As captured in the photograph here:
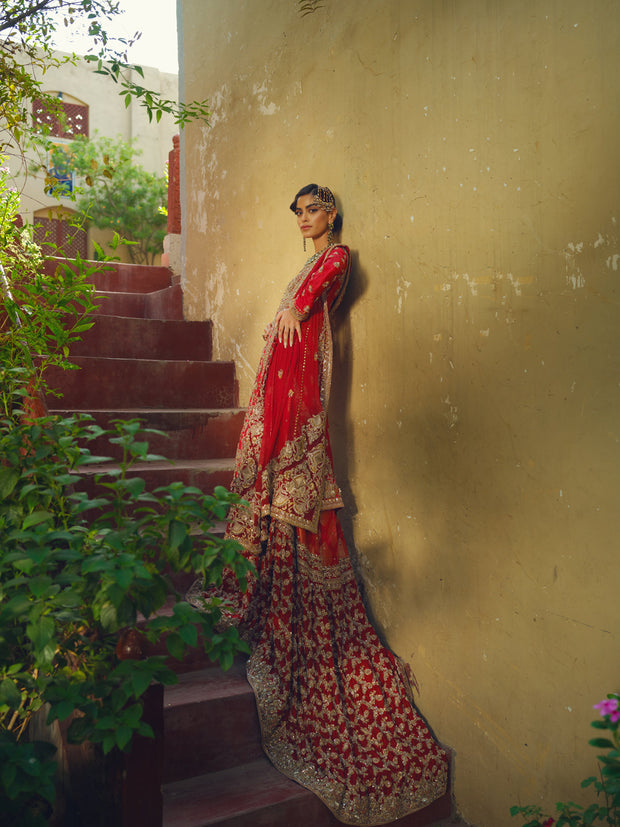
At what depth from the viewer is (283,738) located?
2217 mm

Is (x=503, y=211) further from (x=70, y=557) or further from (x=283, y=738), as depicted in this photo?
(x=283, y=738)

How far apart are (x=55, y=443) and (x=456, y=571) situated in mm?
1310

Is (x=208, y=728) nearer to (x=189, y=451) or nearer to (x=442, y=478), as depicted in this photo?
(x=442, y=478)

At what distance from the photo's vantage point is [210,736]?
7.09ft

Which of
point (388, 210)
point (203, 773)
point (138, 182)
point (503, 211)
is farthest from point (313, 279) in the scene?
point (138, 182)

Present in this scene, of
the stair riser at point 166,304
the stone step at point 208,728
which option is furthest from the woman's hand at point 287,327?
the stair riser at point 166,304

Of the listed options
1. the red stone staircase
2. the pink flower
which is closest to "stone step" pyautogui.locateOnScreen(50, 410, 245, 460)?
the red stone staircase

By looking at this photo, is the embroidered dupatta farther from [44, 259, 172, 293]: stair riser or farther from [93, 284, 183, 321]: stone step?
[44, 259, 172, 293]: stair riser

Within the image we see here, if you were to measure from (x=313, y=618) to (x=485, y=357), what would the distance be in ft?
3.67

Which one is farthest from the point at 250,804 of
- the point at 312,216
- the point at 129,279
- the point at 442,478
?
the point at 129,279

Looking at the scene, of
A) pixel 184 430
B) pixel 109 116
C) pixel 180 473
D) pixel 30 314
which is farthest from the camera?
pixel 109 116

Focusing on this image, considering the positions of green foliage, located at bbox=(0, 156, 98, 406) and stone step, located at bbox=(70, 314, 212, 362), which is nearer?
green foliage, located at bbox=(0, 156, 98, 406)

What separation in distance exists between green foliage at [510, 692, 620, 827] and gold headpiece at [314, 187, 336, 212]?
1.98 metres

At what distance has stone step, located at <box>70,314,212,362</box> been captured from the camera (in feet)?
12.6
